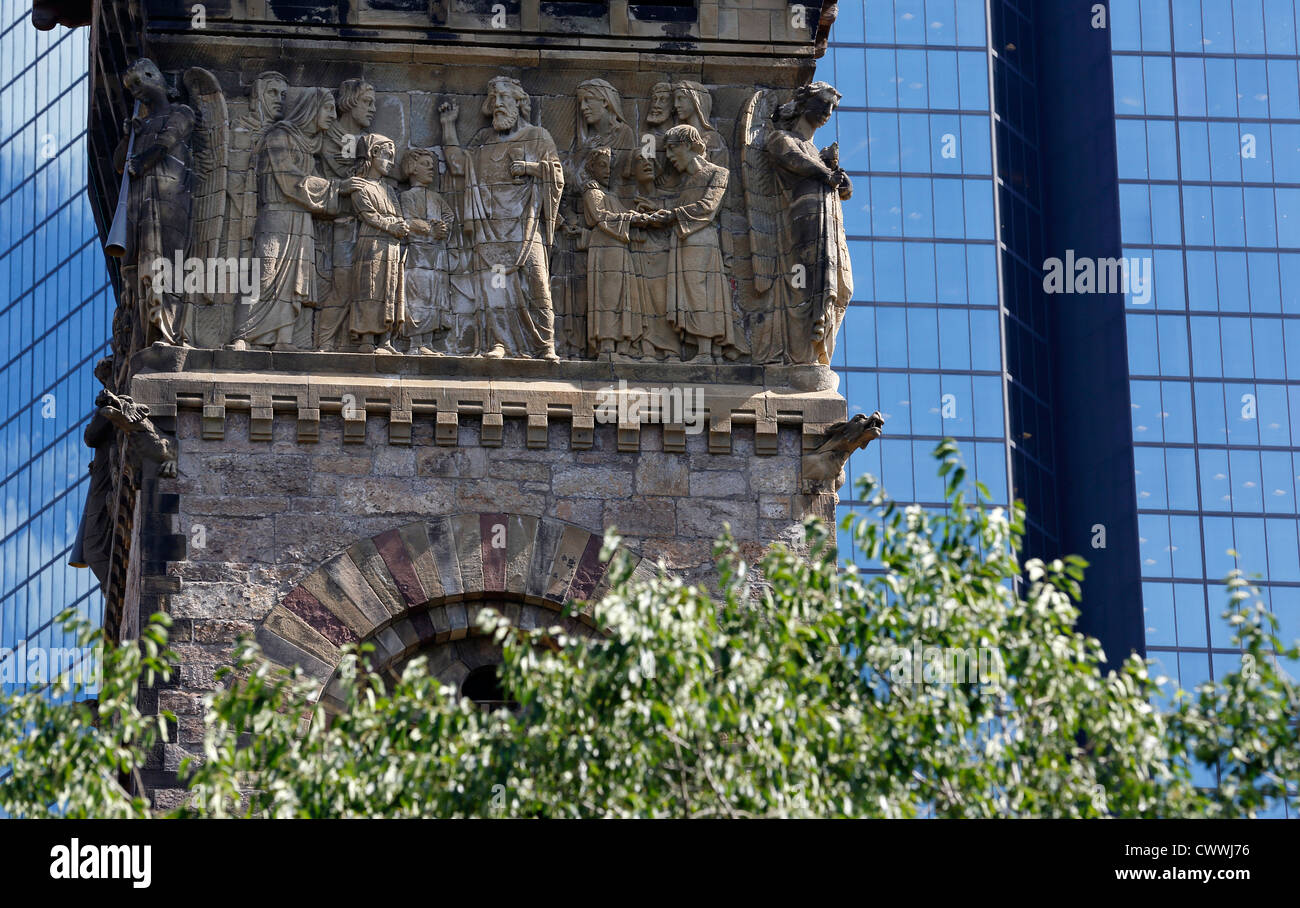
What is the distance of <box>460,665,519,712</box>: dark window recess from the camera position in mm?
31375

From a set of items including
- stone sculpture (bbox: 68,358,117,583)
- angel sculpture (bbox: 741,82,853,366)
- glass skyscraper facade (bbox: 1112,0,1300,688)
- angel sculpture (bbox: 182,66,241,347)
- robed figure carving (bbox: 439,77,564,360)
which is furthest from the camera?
glass skyscraper facade (bbox: 1112,0,1300,688)

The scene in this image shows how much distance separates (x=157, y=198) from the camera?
32438 mm

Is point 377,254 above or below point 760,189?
below

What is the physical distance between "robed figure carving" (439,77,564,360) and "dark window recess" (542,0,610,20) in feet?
3.18

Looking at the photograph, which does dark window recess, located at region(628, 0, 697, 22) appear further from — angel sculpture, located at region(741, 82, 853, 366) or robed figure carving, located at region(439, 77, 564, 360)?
robed figure carving, located at region(439, 77, 564, 360)

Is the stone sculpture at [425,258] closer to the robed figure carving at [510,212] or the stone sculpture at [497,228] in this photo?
the stone sculpture at [497,228]

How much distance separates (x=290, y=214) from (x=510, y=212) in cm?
239

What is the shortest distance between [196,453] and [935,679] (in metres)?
10.7

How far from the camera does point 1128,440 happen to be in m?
101

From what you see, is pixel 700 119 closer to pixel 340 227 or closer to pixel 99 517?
pixel 340 227

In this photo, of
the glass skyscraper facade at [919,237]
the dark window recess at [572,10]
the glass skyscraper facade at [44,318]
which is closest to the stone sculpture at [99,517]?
the dark window recess at [572,10]

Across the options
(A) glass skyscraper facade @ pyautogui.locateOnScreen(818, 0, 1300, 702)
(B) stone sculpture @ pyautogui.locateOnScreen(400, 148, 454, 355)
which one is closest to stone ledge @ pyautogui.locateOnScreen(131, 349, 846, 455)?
(B) stone sculpture @ pyautogui.locateOnScreen(400, 148, 454, 355)

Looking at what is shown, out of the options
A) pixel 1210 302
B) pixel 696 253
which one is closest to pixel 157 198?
pixel 696 253
